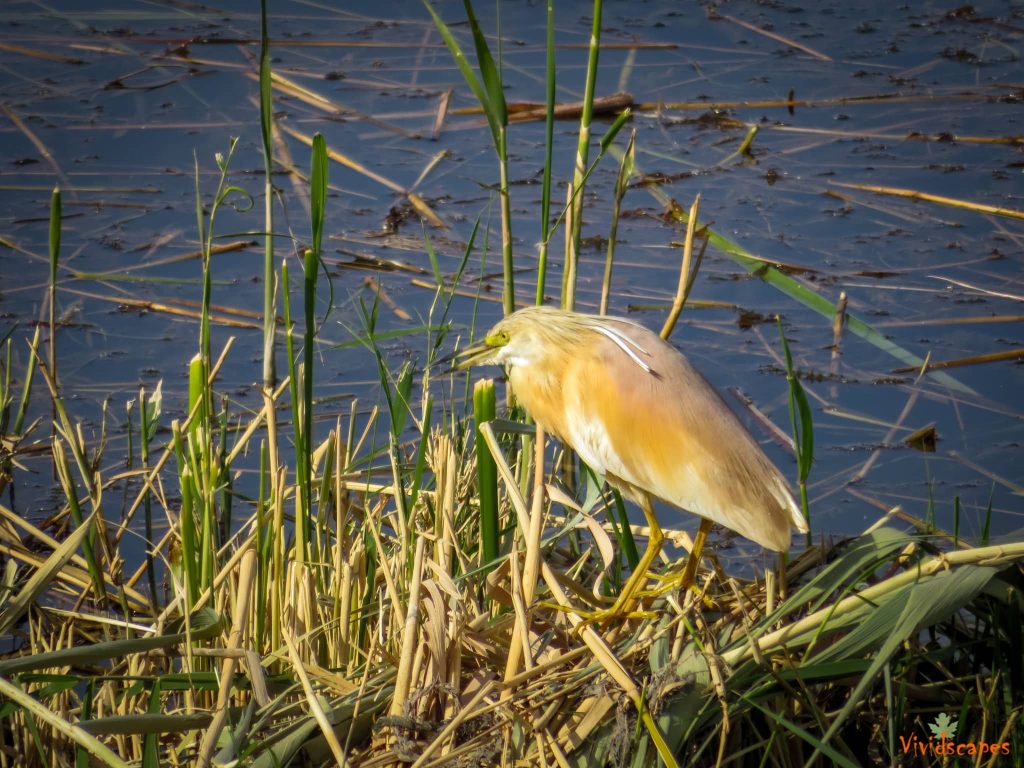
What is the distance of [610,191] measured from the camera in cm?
427

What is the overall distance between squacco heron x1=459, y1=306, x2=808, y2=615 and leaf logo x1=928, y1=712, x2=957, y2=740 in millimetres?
328

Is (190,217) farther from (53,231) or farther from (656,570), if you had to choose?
(656,570)

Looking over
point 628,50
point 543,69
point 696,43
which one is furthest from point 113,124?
point 696,43

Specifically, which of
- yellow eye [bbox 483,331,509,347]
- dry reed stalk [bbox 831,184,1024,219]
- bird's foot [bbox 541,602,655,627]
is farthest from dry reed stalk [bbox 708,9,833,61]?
bird's foot [bbox 541,602,655,627]

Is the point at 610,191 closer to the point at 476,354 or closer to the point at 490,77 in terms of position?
the point at 476,354

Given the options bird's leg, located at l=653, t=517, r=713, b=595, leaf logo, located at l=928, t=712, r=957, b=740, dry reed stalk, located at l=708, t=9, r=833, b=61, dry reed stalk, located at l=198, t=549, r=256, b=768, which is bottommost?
leaf logo, located at l=928, t=712, r=957, b=740

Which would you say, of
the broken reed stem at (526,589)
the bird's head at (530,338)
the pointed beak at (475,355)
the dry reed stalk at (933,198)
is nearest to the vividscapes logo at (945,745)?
the broken reed stem at (526,589)

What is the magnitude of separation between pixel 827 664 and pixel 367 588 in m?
0.77

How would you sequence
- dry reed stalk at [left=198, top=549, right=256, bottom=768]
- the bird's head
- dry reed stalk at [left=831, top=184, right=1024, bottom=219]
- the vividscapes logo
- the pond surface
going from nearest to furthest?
dry reed stalk at [left=198, top=549, right=256, bottom=768] → the vividscapes logo → the bird's head → the pond surface → dry reed stalk at [left=831, top=184, right=1024, bottom=219]

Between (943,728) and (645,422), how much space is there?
636 millimetres

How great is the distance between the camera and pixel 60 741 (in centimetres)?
187

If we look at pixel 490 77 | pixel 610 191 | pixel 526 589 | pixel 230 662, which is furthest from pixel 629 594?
pixel 610 191

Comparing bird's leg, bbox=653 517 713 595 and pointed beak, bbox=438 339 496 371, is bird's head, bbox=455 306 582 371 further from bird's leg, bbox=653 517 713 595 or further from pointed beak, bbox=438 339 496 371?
bird's leg, bbox=653 517 713 595

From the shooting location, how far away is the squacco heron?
1.94 m
